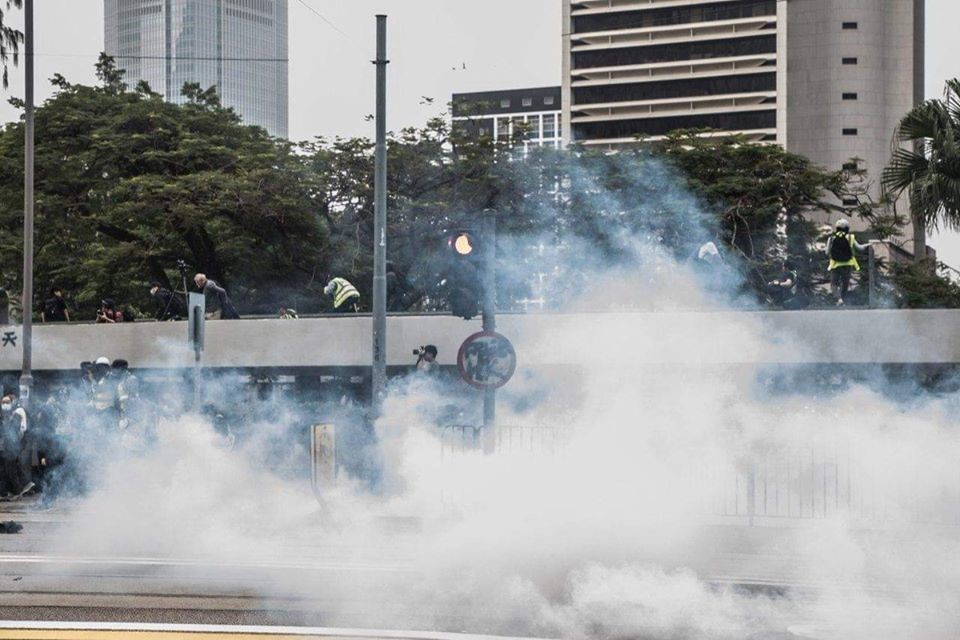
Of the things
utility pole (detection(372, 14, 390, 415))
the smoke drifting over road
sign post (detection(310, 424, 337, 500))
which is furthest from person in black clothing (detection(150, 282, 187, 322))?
sign post (detection(310, 424, 337, 500))

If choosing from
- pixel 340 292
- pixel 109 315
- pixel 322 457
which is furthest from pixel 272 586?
pixel 109 315

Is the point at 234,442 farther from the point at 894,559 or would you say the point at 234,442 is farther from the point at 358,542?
the point at 894,559

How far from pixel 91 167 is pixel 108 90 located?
533cm

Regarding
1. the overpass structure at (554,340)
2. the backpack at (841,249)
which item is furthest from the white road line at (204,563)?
the backpack at (841,249)

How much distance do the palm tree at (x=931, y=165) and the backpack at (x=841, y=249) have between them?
384 cm

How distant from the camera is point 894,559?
1123 cm

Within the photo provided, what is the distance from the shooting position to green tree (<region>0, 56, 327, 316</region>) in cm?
3656

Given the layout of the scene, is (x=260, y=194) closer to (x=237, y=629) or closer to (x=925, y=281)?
(x=925, y=281)

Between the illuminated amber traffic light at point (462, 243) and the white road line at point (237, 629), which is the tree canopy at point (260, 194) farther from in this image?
the white road line at point (237, 629)

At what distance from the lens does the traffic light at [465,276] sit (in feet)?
44.5

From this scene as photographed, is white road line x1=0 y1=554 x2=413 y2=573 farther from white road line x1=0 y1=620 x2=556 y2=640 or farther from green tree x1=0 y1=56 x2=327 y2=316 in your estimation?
green tree x1=0 y1=56 x2=327 y2=316

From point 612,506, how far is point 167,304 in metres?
13.8

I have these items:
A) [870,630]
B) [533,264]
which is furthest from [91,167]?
[870,630]

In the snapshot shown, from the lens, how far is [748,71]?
9269cm
